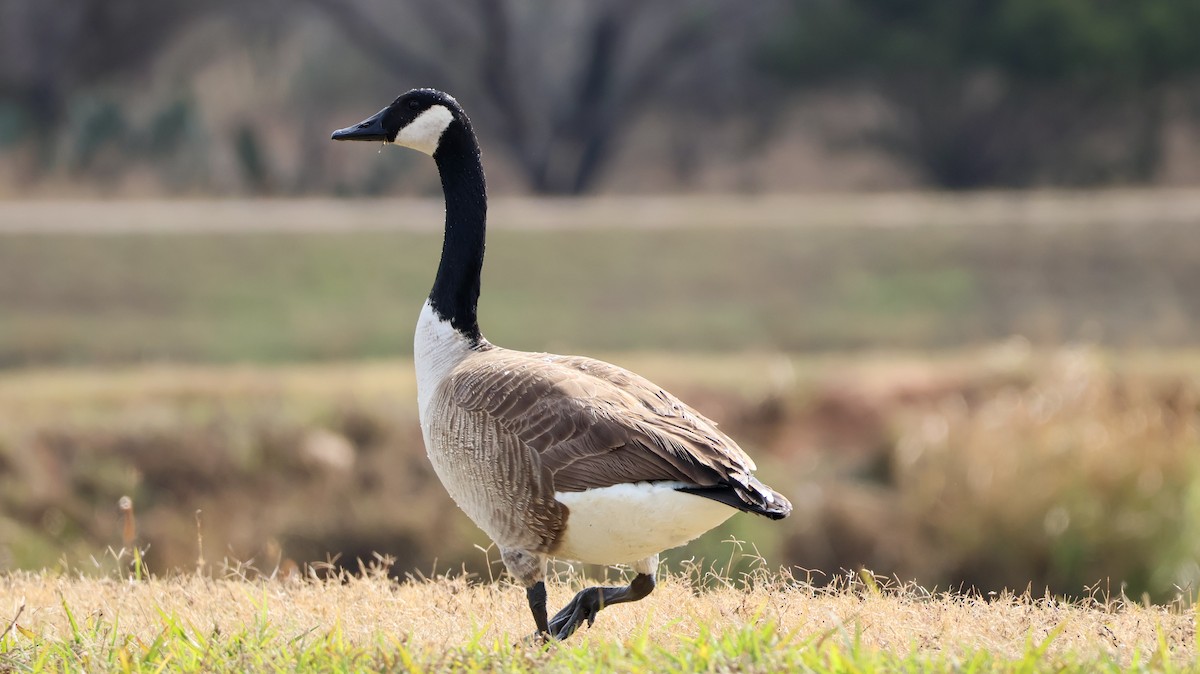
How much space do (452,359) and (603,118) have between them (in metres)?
21.9

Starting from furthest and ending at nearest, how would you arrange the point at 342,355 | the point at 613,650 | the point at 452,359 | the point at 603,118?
1. the point at 603,118
2. the point at 342,355
3. the point at 452,359
4. the point at 613,650

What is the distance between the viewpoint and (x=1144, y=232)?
15.2 m

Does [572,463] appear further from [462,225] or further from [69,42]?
[69,42]

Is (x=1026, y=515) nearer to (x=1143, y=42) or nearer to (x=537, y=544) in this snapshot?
(x=537, y=544)

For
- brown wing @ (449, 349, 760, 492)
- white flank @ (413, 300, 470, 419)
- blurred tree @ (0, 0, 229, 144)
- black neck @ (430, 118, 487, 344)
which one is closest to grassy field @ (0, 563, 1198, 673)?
brown wing @ (449, 349, 760, 492)

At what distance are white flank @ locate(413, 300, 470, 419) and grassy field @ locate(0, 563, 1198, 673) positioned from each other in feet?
2.39

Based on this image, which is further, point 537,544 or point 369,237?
point 369,237

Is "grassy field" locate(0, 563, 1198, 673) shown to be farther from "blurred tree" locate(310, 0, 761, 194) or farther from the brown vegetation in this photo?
"blurred tree" locate(310, 0, 761, 194)

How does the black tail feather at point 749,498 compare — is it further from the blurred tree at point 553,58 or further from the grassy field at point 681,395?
the blurred tree at point 553,58

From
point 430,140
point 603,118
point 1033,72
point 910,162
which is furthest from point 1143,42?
point 430,140

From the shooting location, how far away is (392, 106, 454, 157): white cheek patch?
5023 mm

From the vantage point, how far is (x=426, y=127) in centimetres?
504

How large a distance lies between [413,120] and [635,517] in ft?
5.48

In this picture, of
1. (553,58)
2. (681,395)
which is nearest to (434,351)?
(681,395)
